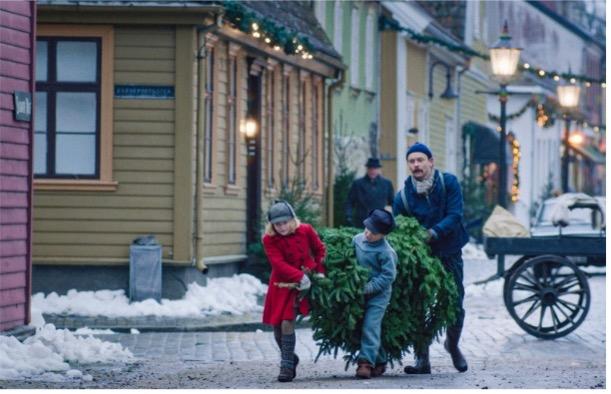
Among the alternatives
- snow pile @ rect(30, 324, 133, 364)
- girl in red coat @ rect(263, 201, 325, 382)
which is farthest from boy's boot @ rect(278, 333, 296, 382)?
snow pile @ rect(30, 324, 133, 364)

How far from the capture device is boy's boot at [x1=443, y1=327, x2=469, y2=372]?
46.2ft

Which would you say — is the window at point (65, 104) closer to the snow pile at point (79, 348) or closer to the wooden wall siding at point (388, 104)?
the snow pile at point (79, 348)

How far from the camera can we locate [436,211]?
14.0 meters

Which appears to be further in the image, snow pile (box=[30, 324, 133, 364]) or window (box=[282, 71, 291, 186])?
window (box=[282, 71, 291, 186])

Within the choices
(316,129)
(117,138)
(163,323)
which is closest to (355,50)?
(316,129)

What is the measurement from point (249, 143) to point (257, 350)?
7879 mm

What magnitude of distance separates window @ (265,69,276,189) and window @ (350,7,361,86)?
8.20 meters

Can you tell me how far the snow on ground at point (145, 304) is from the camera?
19547mm

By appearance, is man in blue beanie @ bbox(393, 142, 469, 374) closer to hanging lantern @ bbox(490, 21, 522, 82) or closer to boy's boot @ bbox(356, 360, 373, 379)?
boy's boot @ bbox(356, 360, 373, 379)

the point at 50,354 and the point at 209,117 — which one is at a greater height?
the point at 209,117

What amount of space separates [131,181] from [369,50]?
51.3ft

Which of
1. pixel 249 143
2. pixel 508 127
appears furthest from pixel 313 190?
pixel 508 127

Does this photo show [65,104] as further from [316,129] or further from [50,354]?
[316,129]

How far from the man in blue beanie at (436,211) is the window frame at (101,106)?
24.0ft
